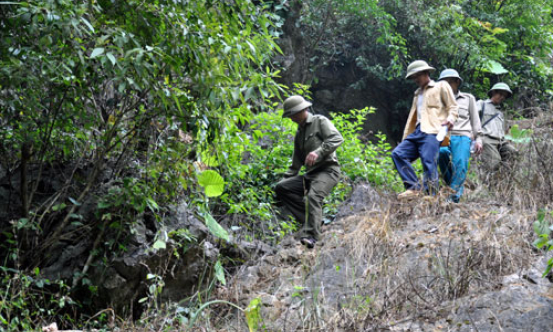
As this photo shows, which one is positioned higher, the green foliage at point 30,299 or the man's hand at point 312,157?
the man's hand at point 312,157

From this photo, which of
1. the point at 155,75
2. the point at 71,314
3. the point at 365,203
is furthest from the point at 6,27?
the point at 365,203

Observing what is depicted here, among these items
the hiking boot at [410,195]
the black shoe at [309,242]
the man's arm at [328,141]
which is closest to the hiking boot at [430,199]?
the hiking boot at [410,195]

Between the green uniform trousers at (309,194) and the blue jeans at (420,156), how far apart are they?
904 millimetres

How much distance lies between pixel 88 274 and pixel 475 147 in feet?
17.9

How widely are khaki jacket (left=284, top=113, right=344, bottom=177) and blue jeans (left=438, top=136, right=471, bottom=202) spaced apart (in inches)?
62.9

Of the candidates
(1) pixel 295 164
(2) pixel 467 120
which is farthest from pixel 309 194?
(2) pixel 467 120

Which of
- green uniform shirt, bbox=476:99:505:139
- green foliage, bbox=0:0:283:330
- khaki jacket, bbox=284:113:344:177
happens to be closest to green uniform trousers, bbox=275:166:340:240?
khaki jacket, bbox=284:113:344:177

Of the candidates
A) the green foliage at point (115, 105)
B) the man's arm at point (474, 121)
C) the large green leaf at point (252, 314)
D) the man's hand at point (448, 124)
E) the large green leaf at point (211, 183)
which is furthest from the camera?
the man's arm at point (474, 121)

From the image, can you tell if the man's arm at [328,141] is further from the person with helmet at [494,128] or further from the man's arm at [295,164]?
the person with helmet at [494,128]

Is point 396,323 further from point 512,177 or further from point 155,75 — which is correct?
point 512,177

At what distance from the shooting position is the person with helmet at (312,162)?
7.09 m

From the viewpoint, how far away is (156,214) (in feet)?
18.8

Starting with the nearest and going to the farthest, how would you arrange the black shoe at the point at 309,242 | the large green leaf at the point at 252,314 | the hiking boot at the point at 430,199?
1. the large green leaf at the point at 252,314
2. the black shoe at the point at 309,242
3. the hiking boot at the point at 430,199

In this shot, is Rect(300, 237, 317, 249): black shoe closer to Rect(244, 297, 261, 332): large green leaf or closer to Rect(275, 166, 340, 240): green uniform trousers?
Rect(275, 166, 340, 240): green uniform trousers
